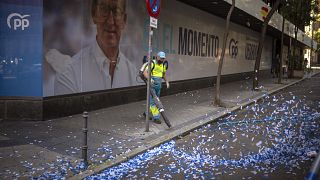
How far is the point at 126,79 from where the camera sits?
46.0ft

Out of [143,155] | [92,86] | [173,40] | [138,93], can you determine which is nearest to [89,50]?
[92,86]

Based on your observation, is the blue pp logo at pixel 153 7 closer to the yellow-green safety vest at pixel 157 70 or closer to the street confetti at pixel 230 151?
the yellow-green safety vest at pixel 157 70

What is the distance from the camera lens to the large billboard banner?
1057 cm

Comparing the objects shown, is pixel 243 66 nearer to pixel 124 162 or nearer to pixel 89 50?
pixel 89 50

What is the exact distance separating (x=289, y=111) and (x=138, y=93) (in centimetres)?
504

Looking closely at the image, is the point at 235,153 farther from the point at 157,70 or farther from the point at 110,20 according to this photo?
the point at 110,20

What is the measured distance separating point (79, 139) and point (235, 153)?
9.91 feet

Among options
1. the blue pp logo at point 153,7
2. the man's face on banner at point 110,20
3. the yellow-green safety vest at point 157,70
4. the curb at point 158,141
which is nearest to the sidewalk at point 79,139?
the curb at point 158,141

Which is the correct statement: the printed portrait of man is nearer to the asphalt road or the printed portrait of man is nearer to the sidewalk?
the sidewalk

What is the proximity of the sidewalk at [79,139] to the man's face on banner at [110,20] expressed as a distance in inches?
82.7

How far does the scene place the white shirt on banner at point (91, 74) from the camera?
11000 millimetres

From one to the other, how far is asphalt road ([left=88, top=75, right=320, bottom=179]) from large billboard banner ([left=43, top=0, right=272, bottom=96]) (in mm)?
3654

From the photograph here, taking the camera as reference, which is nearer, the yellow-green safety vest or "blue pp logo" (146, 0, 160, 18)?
"blue pp logo" (146, 0, 160, 18)

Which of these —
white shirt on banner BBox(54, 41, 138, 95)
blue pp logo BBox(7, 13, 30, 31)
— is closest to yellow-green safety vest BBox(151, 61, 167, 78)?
white shirt on banner BBox(54, 41, 138, 95)
